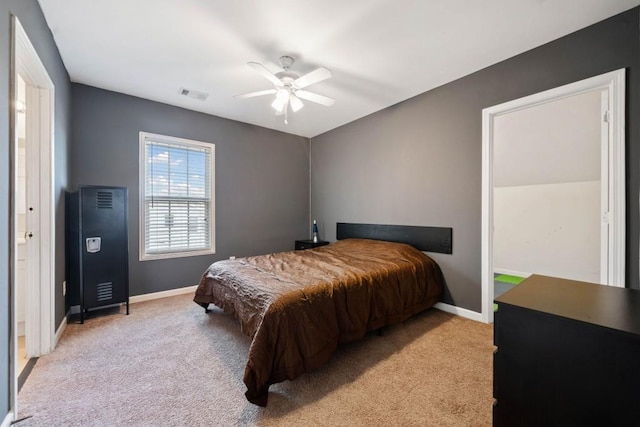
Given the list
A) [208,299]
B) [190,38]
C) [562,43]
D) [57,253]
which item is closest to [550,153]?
[562,43]

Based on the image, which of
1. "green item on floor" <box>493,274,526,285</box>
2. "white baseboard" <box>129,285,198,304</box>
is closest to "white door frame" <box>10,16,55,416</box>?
"white baseboard" <box>129,285,198,304</box>

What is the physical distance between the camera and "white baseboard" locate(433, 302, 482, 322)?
109 inches

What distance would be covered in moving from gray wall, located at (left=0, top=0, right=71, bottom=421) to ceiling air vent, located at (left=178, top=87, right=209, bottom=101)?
3.54 ft

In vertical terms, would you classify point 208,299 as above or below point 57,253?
below

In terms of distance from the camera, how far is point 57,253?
2.36m

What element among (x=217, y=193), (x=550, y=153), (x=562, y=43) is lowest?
(x=217, y=193)

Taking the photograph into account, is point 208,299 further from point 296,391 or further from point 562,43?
point 562,43

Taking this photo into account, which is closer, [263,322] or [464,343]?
[263,322]

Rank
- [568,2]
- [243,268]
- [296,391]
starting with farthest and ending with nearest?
[243,268] < [568,2] < [296,391]

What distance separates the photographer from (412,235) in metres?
3.37

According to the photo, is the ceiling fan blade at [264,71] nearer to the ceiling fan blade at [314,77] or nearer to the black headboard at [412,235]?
the ceiling fan blade at [314,77]

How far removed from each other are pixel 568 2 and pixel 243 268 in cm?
337

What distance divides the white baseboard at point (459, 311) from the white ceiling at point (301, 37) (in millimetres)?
2607

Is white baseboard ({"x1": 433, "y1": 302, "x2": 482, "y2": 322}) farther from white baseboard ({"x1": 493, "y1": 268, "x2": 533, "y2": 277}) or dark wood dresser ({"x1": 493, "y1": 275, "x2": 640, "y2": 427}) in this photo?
white baseboard ({"x1": 493, "y1": 268, "x2": 533, "y2": 277})
